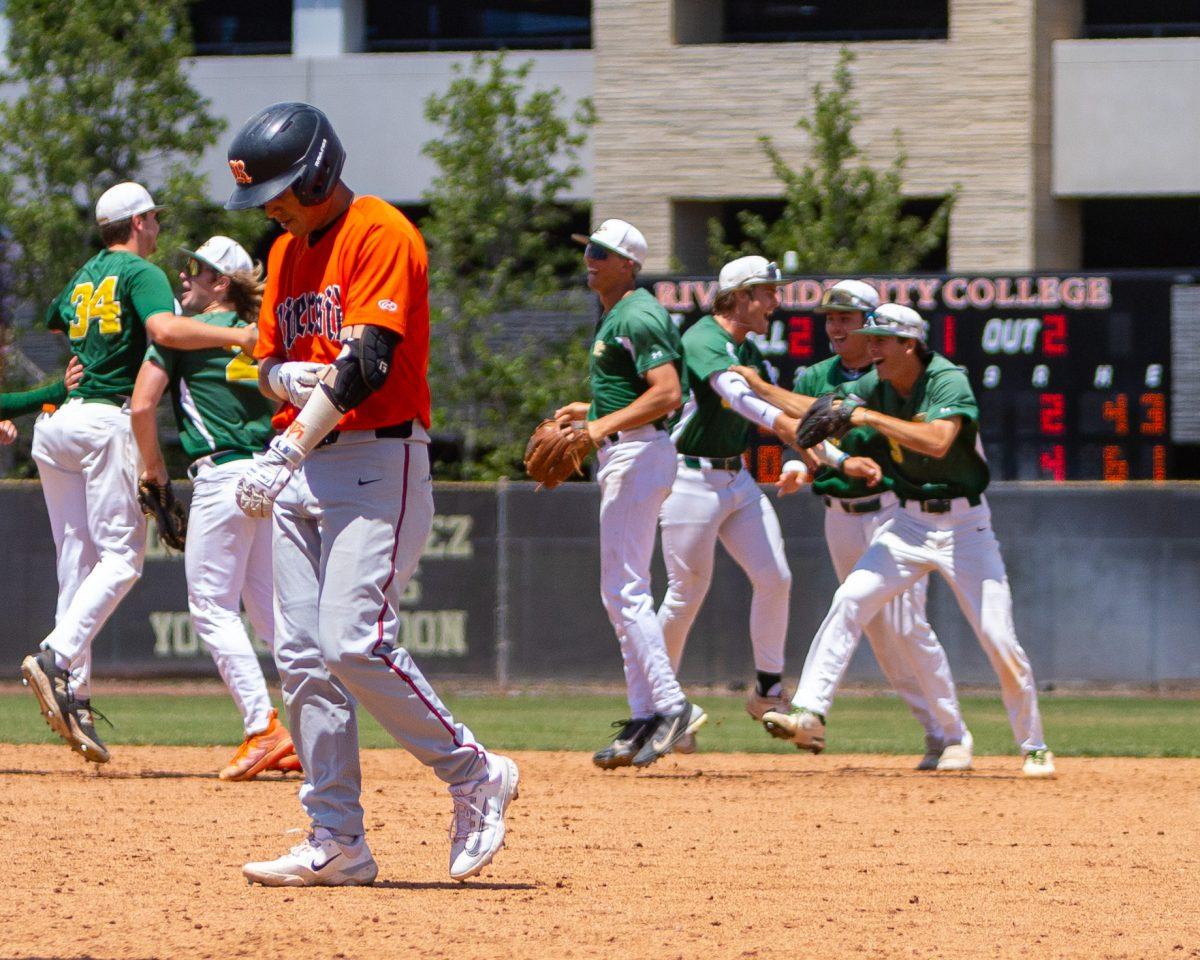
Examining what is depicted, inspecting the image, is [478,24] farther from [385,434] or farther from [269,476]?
[269,476]

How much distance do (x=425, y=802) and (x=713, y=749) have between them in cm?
289

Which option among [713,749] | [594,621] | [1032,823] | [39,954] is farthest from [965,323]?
[39,954]

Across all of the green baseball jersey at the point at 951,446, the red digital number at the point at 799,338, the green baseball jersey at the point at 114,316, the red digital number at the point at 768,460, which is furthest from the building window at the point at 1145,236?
the green baseball jersey at the point at 114,316

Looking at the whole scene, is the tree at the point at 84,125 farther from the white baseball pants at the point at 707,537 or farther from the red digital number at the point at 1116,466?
the white baseball pants at the point at 707,537

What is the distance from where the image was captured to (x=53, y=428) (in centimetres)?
845

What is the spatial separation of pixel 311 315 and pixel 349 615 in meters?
0.85

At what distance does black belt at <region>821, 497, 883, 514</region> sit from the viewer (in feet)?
32.4

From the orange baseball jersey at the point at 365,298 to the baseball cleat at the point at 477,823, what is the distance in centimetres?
103

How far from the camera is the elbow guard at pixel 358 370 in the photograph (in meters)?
5.31

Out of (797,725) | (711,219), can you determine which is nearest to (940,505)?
(797,725)

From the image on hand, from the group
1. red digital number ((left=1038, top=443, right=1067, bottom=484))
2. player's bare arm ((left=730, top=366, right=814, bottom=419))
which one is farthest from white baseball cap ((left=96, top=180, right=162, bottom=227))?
red digital number ((left=1038, top=443, right=1067, bottom=484))

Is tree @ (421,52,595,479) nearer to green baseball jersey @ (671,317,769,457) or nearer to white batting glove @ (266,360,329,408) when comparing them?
green baseball jersey @ (671,317,769,457)

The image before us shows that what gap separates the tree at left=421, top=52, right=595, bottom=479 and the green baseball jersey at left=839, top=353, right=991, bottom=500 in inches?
436

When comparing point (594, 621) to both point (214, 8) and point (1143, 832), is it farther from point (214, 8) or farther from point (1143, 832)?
point (214, 8)
